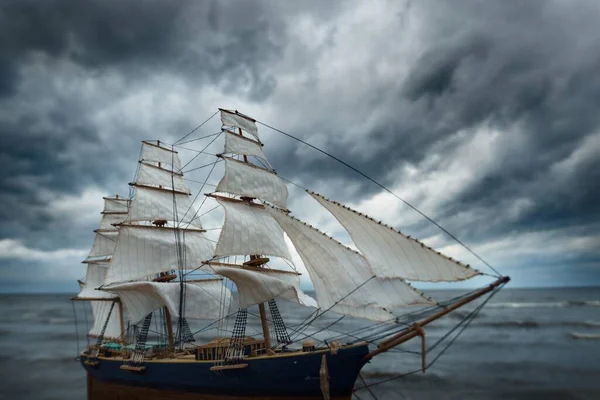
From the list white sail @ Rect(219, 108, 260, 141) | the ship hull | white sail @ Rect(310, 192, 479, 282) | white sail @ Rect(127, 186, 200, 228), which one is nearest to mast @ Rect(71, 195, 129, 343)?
white sail @ Rect(127, 186, 200, 228)

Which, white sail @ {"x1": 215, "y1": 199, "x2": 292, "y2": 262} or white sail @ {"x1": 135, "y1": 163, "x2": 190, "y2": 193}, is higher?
white sail @ {"x1": 135, "y1": 163, "x2": 190, "y2": 193}

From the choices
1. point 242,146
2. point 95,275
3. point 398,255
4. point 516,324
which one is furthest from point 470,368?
point 95,275

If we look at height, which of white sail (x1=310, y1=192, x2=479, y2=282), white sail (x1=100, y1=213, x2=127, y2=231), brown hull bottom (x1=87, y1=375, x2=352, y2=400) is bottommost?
brown hull bottom (x1=87, y1=375, x2=352, y2=400)

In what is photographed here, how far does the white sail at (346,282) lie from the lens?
16438mm

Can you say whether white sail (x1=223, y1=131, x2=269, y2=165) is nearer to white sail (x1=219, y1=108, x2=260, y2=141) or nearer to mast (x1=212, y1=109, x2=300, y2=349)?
mast (x1=212, y1=109, x2=300, y2=349)

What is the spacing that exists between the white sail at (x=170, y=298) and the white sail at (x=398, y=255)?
16058mm

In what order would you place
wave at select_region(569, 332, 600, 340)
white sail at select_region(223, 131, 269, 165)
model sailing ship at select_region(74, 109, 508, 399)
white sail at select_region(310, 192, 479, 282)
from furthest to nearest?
wave at select_region(569, 332, 600, 340)
white sail at select_region(223, 131, 269, 165)
model sailing ship at select_region(74, 109, 508, 399)
white sail at select_region(310, 192, 479, 282)

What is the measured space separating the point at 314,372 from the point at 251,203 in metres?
11.2

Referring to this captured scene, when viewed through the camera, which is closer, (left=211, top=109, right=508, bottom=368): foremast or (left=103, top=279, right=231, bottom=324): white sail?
(left=211, top=109, right=508, bottom=368): foremast

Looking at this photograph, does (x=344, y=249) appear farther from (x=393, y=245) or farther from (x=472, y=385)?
(x=472, y=385)

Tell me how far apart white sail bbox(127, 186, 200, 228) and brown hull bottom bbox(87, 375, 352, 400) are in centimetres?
1123

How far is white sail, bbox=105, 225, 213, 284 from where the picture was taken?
27.4 meters

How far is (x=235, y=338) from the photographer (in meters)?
18.9

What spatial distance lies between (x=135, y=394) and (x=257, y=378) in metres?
10.6
